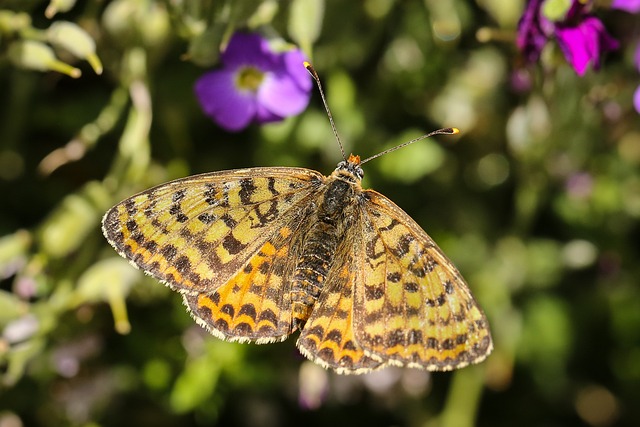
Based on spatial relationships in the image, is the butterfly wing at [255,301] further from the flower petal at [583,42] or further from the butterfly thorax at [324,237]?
the flower petal at [583,42]

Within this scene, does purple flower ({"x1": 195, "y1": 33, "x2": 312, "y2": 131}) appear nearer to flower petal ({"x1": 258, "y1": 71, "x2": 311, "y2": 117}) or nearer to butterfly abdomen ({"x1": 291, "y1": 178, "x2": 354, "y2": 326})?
flower petal ({"x1": 258, "y1": 71, "x2": 311, "y2": 117})

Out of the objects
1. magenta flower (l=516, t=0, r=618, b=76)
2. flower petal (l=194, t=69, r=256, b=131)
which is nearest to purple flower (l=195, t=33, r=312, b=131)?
flower petal (l=194, t=69, r=256, b=131)

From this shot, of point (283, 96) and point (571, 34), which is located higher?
point (571, 34)

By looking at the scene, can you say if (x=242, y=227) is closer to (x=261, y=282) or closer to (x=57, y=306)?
(x=261, y=282)

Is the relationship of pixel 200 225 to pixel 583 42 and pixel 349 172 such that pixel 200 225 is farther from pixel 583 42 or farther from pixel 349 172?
pixel 583 42

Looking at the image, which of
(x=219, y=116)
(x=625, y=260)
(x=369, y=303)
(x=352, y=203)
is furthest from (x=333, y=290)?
(x=625, y=260)

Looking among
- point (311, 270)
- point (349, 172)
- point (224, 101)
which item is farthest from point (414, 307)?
point (224, 101)

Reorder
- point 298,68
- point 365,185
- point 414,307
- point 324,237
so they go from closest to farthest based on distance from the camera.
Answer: point 414,307 < point 324,237 < point 298,68 < point 365,185
